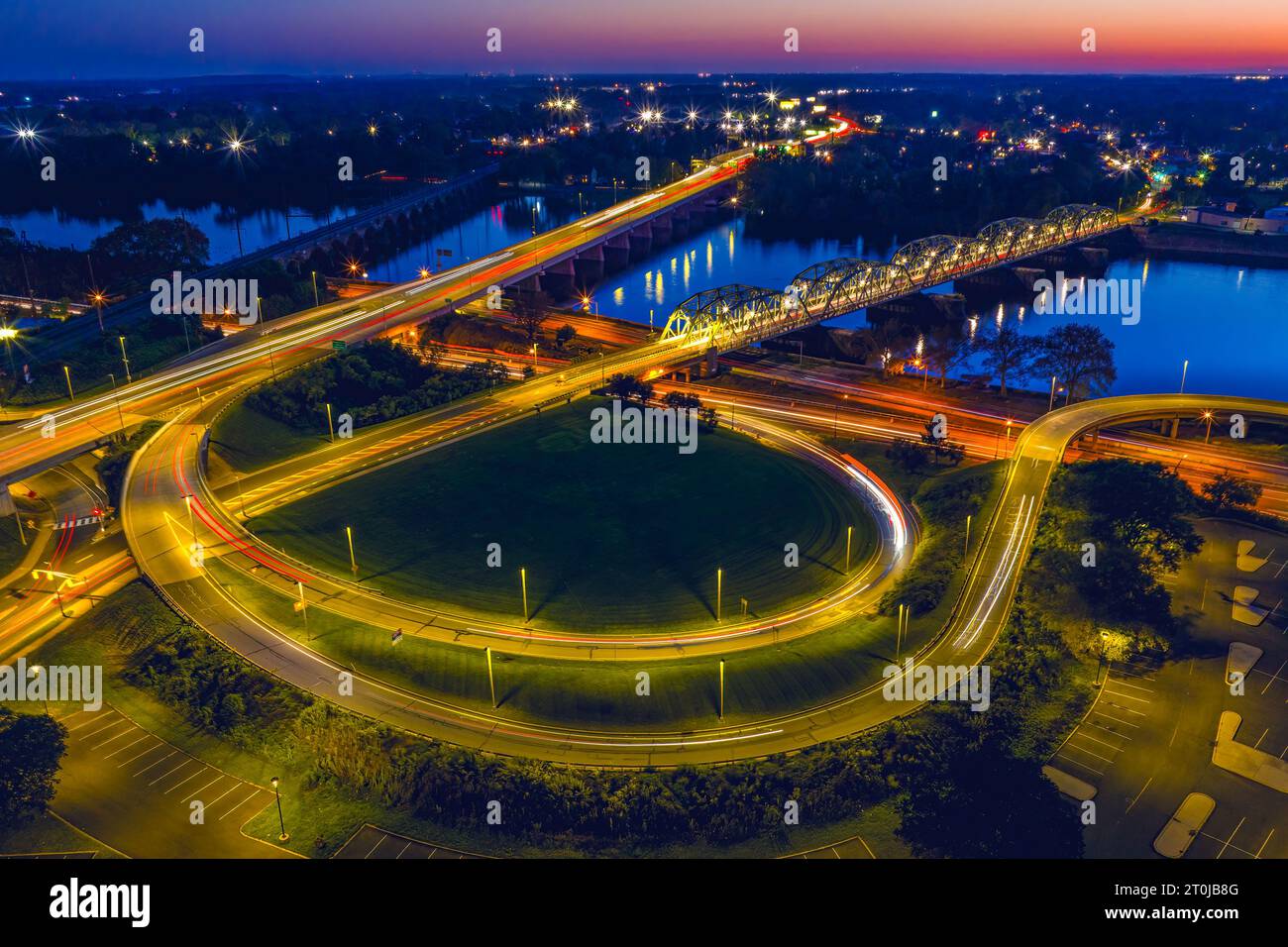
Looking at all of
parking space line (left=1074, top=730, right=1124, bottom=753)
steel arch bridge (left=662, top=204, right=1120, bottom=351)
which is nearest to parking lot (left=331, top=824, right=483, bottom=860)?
Answer: parking space line (left=1074, top=730, right=1124, bottom=753)

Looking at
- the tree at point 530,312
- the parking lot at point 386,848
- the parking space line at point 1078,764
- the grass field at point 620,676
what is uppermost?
the tree at point 530,312

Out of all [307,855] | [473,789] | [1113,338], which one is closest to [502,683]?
[473,789]

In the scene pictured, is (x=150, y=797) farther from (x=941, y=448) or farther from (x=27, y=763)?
(x=941, y=448)

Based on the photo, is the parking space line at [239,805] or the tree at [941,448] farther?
the tree at [941,448]

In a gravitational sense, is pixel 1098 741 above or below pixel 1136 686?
below

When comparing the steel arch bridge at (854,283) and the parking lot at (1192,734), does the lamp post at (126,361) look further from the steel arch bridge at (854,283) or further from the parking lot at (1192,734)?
the parking lot at (1192,734)

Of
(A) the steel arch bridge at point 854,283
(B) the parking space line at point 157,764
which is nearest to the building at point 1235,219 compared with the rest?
(A) the steel arch bridge at point 854,283

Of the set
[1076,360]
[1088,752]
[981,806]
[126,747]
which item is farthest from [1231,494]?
[126,747]
